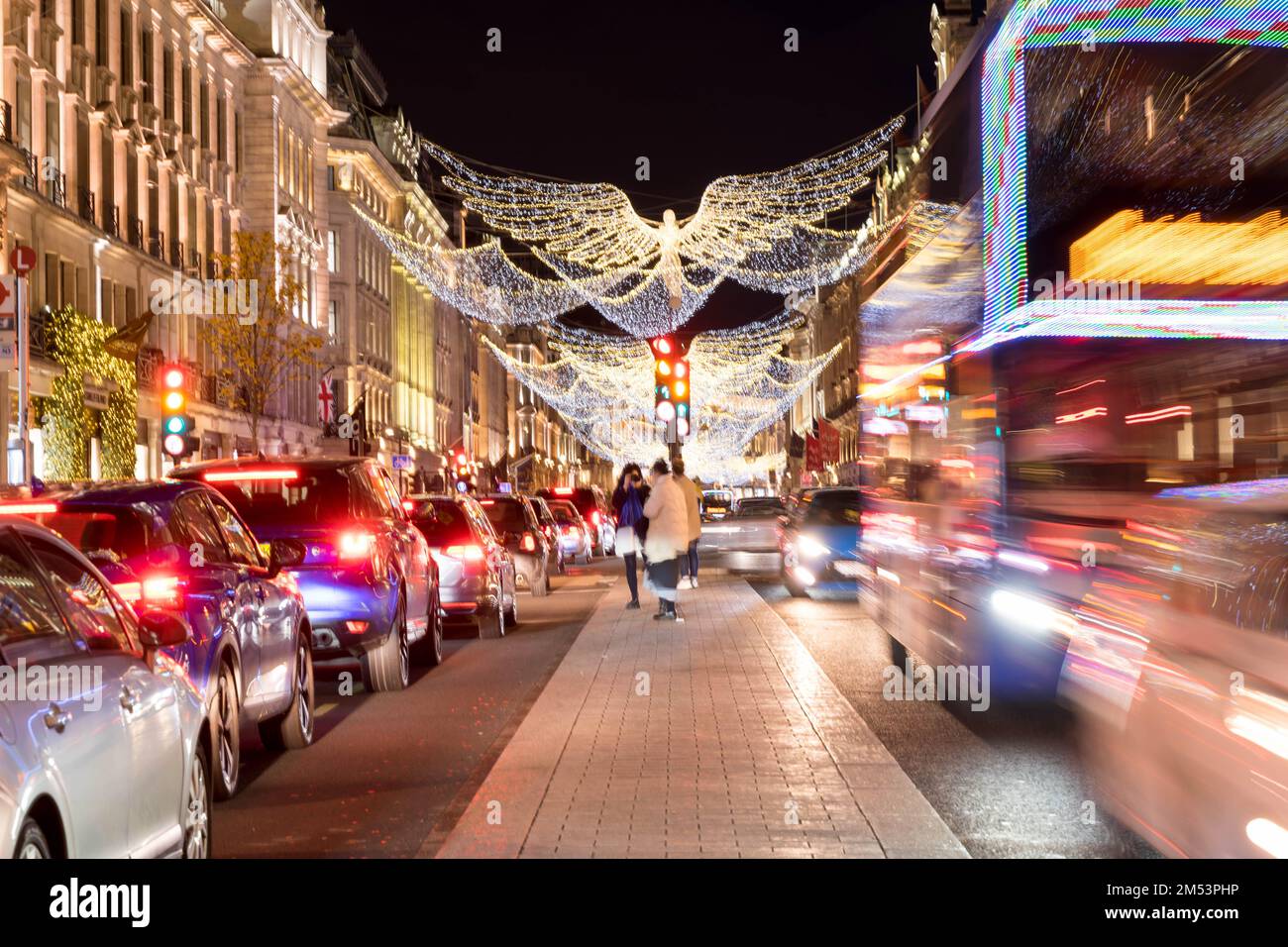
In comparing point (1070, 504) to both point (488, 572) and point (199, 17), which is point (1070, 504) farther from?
point (199, 17)

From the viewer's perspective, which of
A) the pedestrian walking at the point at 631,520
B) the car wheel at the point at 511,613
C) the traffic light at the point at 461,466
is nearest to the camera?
the car wheel at the point at 511,613

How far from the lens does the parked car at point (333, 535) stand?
1380 cm

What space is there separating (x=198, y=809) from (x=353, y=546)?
22.9 feet

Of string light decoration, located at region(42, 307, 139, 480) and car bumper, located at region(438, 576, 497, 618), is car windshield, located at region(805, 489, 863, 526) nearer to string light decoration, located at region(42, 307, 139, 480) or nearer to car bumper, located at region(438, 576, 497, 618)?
car bumper, located at region(438, 576, 497, 618)

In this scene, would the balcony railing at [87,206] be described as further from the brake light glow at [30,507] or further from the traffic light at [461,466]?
the traffic light at [461,466]

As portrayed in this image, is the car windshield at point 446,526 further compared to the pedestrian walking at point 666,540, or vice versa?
the pedestrian walking at point 666,540

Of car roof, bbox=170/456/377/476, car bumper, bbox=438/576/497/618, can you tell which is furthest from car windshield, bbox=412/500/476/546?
car roof, bbox=170/456/377/476

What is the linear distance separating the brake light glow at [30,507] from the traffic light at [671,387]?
19618mm

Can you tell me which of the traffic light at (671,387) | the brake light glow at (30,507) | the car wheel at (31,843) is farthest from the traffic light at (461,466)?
the car wheel at (31,843)

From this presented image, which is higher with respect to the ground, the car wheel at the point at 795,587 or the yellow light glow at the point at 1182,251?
the yellow light glow at the point at 1182,251

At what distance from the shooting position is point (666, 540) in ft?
69.3
